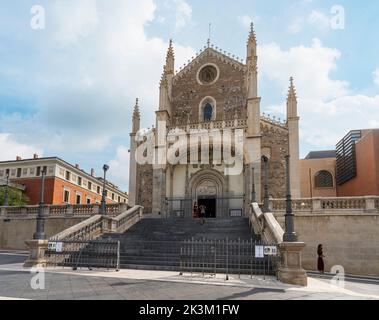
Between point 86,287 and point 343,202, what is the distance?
14092mm

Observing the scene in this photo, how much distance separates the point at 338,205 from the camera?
1767 centimetres

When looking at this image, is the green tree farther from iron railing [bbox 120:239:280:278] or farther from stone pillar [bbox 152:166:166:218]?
iron railing [bbox 120:239:280:278]

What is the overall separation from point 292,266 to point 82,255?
8.06 m

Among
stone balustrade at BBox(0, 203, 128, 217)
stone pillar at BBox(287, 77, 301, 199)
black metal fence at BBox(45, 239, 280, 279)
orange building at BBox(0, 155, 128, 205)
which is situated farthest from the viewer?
orange building at BBox(0, 155, 128, 205)

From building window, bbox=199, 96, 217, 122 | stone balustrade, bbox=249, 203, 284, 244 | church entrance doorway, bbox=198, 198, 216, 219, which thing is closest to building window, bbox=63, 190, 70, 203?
church entrance doorway, bbox=198, 198, 216, 219

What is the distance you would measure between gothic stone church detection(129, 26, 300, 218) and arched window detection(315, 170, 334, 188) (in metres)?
11.7

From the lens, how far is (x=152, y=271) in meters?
11.9

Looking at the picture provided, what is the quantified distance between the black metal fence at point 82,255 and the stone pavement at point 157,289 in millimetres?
2322

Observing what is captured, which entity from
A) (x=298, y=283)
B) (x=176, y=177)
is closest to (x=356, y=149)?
(x=176, y=177)

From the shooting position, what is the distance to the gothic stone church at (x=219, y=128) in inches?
982

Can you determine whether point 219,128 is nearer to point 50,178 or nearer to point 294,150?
point 294,150

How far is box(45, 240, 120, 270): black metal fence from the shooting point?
12.7 metres

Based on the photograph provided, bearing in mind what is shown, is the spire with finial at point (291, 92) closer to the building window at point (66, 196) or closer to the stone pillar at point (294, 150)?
the stone pillar at point (294, 150)

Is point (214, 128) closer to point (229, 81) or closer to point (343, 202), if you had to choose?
point (229, 81)
